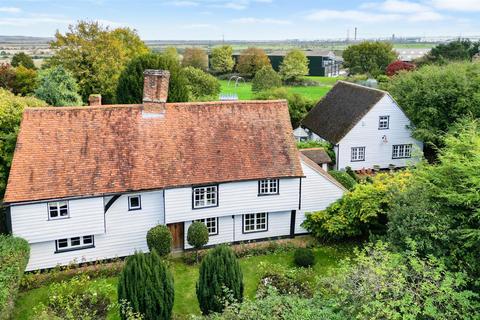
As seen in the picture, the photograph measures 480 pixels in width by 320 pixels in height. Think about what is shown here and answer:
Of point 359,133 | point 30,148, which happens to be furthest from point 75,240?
point 359,133

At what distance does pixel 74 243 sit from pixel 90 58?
31.8 meters

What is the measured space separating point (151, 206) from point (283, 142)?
27.5 feet

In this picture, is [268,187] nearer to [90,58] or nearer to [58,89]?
[58,89]

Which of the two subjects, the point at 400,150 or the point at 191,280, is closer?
the point at 191,280

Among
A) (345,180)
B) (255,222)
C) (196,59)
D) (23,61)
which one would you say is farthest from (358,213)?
(196,59)

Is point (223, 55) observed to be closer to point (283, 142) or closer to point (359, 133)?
point (359, 133)

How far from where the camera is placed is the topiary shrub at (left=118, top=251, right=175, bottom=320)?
16.5 meters

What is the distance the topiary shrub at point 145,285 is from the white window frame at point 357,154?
24.5 metres

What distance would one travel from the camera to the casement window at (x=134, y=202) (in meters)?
23.6

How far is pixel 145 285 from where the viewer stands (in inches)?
650

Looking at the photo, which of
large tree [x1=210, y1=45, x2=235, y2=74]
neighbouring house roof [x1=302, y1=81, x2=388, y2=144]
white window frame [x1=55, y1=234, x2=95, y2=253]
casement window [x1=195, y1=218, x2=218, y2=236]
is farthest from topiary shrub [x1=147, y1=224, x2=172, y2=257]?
large tree [x1=210, y1=45, x2=235, y2=74]

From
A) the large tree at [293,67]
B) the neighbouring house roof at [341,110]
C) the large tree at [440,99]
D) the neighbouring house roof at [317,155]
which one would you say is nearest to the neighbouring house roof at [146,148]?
the neighbouring house roof at [317,155]

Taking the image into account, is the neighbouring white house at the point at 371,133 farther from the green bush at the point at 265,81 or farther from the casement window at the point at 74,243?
the green bush at the point at 265,81

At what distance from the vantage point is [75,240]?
917 inches
